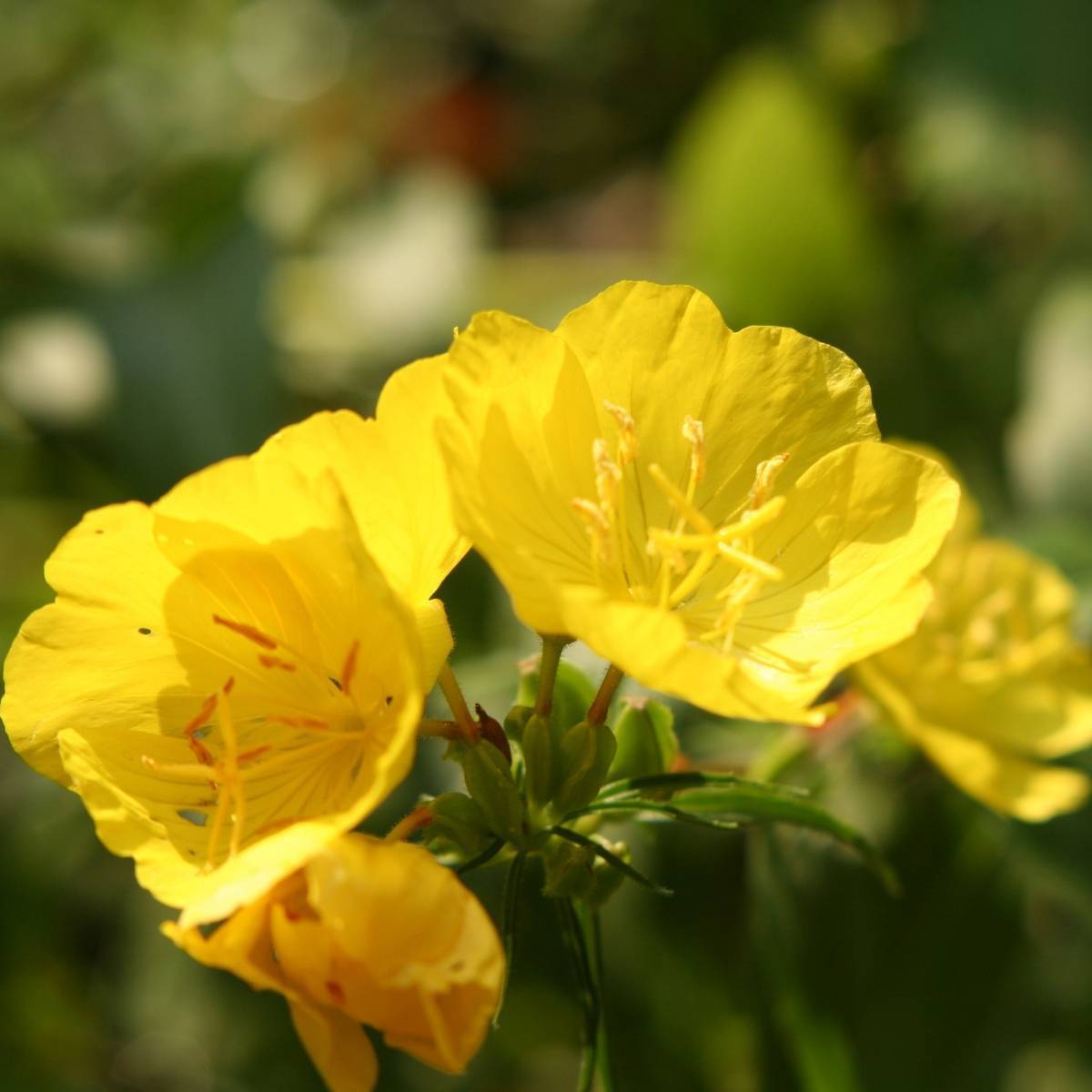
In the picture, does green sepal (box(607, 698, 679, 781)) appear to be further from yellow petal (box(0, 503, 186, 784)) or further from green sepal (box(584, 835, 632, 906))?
yellow petal (box(0, 503, 186, 784))

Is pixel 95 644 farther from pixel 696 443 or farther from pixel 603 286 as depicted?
pixel 603 286

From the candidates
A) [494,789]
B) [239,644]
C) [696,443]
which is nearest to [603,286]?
[696,443]

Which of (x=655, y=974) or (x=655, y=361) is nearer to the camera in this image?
(x=655, y=361)

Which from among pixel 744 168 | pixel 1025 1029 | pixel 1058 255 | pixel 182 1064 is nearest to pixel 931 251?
pixel 1058 255

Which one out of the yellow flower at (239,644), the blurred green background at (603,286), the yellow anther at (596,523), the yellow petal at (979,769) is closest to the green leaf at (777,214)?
the blurred green background at (603,286)

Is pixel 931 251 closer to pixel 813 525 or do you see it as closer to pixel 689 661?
pixel 813 525

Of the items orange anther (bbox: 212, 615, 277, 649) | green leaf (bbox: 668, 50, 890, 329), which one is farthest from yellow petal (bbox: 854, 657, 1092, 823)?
green leaf (bbox: 668, 50, 890, 329)
